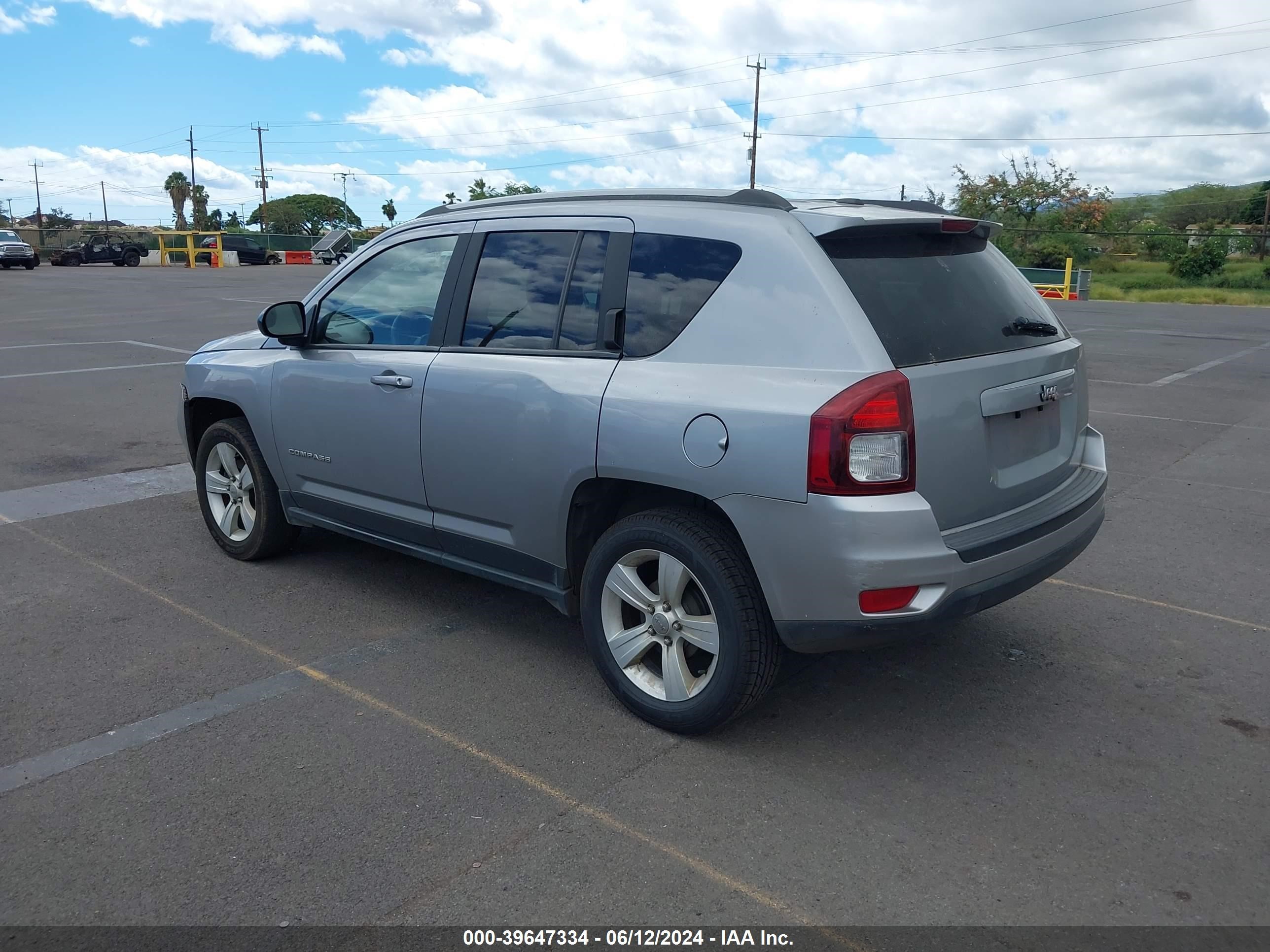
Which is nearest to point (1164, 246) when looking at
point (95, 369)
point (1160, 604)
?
point (95, 369)

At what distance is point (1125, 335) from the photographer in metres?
20.9

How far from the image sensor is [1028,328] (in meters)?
3.93

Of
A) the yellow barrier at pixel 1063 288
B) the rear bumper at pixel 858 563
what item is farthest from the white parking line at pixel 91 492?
the yellow barrier at pixel 1063 288

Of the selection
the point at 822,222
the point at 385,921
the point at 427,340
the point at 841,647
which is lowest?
the point at 385,921

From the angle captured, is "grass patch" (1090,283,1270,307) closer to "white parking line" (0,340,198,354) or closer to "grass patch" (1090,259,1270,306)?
"grass patch" (1090,259,1270,306)

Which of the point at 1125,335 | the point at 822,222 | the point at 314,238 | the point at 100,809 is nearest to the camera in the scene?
the point at 100,809

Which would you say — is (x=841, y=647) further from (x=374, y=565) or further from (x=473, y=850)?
(x=374, y=565)

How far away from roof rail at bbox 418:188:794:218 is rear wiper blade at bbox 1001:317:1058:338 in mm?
944

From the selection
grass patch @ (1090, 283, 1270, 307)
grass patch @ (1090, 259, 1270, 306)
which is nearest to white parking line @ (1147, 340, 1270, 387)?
grass patch @ (1090, 283, 1270, 307)

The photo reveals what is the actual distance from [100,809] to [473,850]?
1194mm

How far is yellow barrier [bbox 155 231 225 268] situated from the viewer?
50.1 metres

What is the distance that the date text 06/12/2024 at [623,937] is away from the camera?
265 centimetres

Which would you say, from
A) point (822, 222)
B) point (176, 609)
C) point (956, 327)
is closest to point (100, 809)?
point (176, 609)

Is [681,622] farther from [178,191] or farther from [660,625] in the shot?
[178,191]
